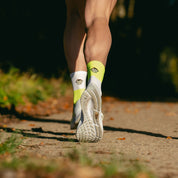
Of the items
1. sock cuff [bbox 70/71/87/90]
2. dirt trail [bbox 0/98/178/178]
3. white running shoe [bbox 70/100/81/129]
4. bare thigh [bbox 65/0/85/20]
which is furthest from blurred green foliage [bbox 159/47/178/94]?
white running shoe [bbox 70/100/81/129]

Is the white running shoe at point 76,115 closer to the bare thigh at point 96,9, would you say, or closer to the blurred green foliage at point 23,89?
the bare thigh at point 96,9

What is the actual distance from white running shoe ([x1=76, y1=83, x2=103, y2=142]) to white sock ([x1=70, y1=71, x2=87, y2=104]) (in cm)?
37

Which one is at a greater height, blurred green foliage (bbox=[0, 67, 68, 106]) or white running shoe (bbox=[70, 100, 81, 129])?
white running shoe (bbox=[70, 100, 81, 129])

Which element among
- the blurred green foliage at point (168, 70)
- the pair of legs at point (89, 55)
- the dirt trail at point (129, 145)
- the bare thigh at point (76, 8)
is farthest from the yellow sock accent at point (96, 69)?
the blurred green foliage at point (168, 70)

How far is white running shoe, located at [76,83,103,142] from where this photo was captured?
2.35 m

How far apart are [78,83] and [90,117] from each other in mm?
525

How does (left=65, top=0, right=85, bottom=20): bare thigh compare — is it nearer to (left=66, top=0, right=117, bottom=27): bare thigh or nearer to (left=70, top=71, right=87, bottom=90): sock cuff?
(left=66, top=0, right=117, bottom=27): bare thigh

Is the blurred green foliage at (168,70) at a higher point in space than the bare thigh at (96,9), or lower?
lower

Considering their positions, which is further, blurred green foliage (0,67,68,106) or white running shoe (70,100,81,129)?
blurred green foliage (0,67,68,106)

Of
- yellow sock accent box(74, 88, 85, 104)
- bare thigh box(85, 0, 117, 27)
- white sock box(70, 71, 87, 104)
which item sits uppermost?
bare thigh box(85, 0, 117, 27)

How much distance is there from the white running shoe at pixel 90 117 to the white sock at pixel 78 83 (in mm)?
370

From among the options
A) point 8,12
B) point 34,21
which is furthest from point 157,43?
point 8,12

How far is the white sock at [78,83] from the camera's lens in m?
2.79

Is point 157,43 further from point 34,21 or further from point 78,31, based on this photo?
point 78,31
